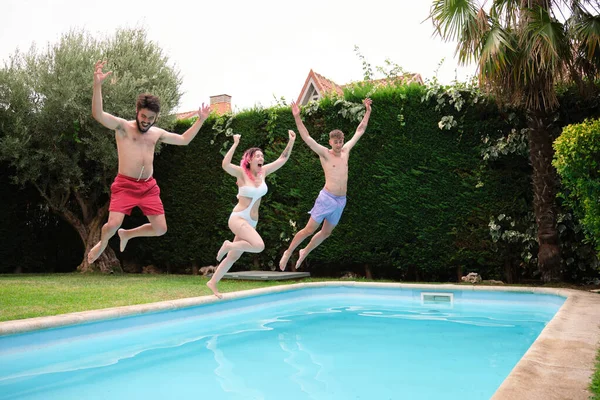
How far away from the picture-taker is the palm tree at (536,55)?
783 centimetres

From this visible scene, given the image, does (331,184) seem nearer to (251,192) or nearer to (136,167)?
(251,192)

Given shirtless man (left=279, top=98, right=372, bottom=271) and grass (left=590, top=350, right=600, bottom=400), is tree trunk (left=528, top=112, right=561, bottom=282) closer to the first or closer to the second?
shirtless man (left=279, top=98, right=372, bottom=271)

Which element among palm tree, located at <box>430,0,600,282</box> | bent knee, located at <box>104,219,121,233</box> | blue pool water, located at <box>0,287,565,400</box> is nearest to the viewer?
blue pool water, located at <box>0,287,565,400</box>

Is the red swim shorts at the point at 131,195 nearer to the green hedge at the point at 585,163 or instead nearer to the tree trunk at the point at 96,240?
the green hedge at the point at 585,163

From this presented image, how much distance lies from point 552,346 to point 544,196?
18.9 ft

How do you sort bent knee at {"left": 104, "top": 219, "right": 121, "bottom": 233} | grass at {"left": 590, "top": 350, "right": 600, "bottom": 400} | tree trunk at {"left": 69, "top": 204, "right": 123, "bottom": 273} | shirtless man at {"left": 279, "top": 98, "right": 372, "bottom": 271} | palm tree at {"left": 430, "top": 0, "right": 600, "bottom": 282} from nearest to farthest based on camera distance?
grass at {"left": 590, "top": 350, "right": 600, "bottom": 400}
bent knee at {"left": 104, "top": 219, "right": 121, "bottom": 233}
shirtless man at {"left": 279, "top": 98, "right": 372, "bottom": 271}
palm tree at {"left": 430, "top": 0, "right": 600, "bottom": 282}
tree trunk at {"left": 69, "top": 204, "right": 123, "bottom": 273}

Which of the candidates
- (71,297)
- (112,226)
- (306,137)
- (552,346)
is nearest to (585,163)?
(306,137)

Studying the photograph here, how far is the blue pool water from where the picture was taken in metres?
3.77

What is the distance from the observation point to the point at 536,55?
7.58 metres

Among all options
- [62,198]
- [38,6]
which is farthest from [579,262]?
[62,198]

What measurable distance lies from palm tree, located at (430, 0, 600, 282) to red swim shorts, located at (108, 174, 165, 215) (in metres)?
5.63

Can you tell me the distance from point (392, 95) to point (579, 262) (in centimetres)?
468

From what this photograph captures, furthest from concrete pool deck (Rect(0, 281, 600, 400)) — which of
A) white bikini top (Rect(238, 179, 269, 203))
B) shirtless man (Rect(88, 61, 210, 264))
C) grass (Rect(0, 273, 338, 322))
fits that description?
white bikini top (Rect(238, 179, 269, 203))

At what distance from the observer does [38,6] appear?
7422mm
